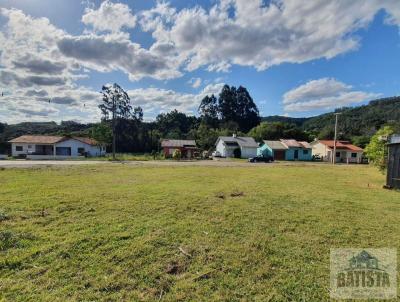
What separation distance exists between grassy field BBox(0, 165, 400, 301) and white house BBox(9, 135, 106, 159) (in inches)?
1595

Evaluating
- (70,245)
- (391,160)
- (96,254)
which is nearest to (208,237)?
(96,254)

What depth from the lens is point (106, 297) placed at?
3139mm

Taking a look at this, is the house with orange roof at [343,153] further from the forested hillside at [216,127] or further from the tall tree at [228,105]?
the tall tree at [228,105]

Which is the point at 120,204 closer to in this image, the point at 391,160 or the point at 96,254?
the point at 96,254

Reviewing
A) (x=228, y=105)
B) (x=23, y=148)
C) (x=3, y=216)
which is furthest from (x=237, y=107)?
(x=3, y=216)

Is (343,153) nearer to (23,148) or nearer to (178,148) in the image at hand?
(178,148)

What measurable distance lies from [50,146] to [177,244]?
160 feet

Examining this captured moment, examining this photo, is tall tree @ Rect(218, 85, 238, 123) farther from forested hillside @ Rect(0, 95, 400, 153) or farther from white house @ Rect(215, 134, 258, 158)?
white house @ Rect(215, 134, 258, 158)

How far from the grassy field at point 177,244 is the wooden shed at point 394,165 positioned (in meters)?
4.65

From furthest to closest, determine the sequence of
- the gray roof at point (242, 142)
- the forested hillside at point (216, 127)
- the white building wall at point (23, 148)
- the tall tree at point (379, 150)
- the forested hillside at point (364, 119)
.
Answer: the forested hillside at point (364, 119) → the forested hillside at point (216, 127) → the gray roof at point (242, 142) → the white building wall at point (23, 148) → the tall tree at point (379, 150)

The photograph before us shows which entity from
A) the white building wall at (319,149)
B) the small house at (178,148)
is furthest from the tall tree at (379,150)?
the small house at (178,148)

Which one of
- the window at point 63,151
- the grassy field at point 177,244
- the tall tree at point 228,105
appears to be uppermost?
the tall tree at point 228,105

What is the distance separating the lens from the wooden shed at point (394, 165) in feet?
39.7

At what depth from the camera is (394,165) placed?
12.4m
